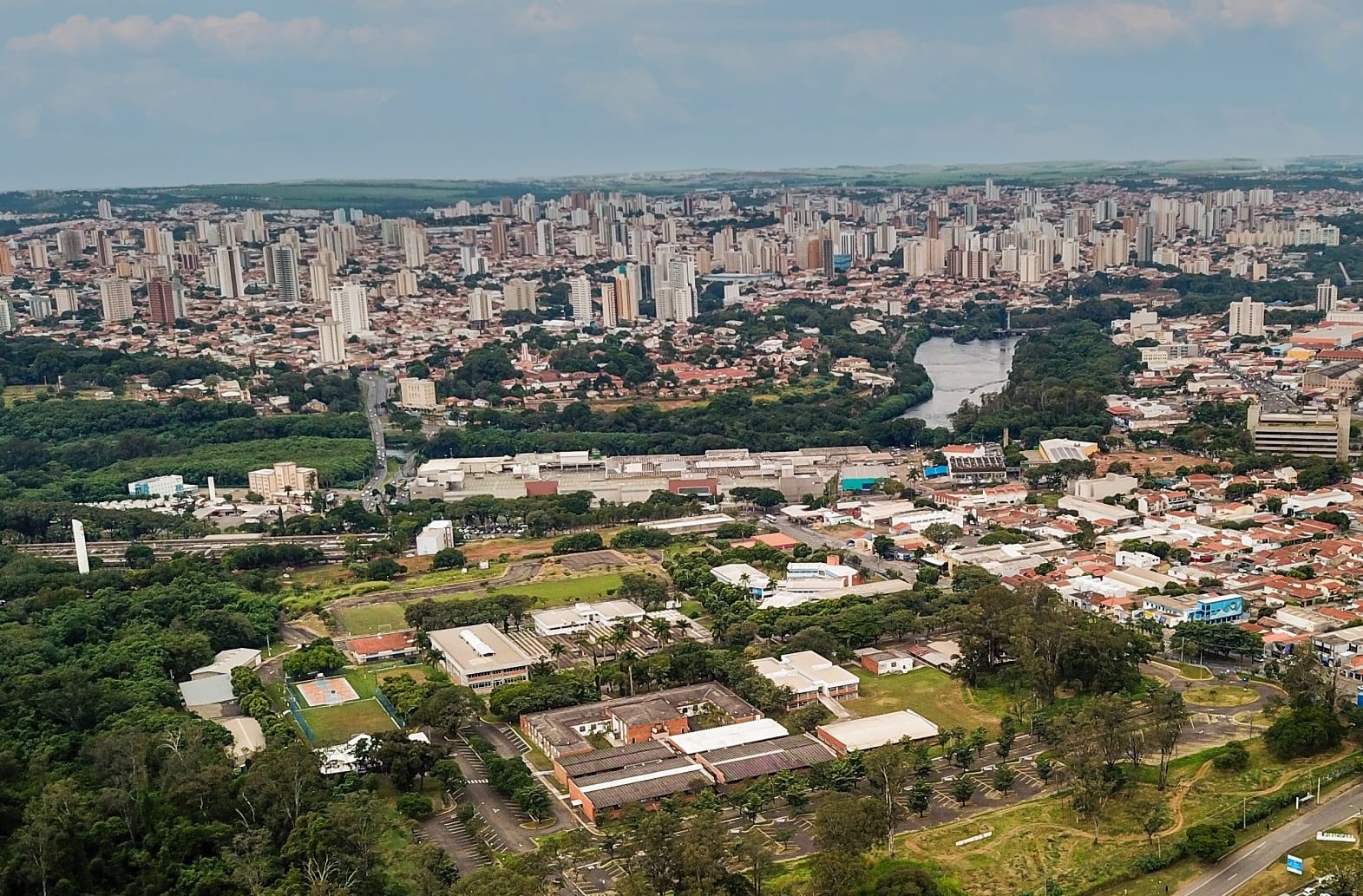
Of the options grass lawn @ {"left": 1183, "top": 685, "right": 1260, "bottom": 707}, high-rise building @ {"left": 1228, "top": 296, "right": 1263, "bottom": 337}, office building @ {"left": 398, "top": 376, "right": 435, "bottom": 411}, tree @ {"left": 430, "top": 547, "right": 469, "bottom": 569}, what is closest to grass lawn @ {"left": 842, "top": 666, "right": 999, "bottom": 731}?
grass lawn @ {"left": 1183, "top": 685, "right": 1260, "bottom": 707}

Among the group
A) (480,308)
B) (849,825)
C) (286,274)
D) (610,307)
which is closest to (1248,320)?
(610,307)

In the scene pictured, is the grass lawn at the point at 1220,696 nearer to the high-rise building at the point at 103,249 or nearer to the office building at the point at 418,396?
the office building at the point at 418,396

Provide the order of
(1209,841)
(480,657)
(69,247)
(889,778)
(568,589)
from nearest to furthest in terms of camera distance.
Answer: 1. (1209,841)
2. (889,778)
3. (480,657)
4. (568,589)
5. (69,247)

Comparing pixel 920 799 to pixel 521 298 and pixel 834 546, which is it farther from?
pixel 521 298

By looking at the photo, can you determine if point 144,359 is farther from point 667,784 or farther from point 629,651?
point 667,784

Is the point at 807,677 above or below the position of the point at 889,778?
below

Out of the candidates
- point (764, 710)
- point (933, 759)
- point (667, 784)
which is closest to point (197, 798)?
point (667, 784)

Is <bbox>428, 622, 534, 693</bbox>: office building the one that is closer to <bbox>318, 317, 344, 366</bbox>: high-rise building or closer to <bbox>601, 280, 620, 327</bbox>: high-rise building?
<bbox>318, 317, 344, 366</bbox>: high-rise building
